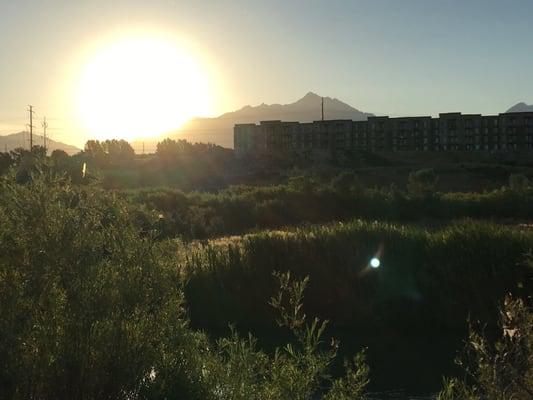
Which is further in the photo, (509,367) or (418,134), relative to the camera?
(418,134)

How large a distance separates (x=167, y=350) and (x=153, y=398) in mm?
559

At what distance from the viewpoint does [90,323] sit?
5219 millimetres

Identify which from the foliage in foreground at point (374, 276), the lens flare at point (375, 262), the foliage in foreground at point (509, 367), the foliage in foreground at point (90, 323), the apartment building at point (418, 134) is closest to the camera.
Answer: the foliage in foreground at point (509, 367)

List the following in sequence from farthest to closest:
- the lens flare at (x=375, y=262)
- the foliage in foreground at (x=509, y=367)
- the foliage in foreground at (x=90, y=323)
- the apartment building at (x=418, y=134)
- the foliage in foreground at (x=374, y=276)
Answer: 1. the apartment building at (x=418, y=134)
2. the lens flare at (x=375, y=262)
3. the foliage in foreground at (x=374, y=276)
4. the foliage in foreground at (x=90, y=323)
5. the foliage in foreground at (x=509, y=367)

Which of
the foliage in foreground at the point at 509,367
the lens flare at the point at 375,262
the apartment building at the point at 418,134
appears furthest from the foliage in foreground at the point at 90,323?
the apartment building at the point at 418,134

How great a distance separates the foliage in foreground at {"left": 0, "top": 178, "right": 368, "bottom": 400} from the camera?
16.5ft

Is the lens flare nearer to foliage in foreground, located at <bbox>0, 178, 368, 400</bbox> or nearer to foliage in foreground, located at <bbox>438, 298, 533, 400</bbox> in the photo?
foliage in foreground, located at <bbox>438, 298, 533, 400</bbox>

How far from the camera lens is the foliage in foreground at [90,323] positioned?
5.02 metres

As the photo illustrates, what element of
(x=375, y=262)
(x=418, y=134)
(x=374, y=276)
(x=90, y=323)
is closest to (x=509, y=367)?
(x=90, y=323)

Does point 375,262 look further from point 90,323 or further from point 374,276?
point 90,323

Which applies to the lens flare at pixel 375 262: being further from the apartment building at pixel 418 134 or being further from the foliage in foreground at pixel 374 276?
the apartment building at pixel 418 134

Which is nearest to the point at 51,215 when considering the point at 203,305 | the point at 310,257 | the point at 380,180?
the point at 203,305

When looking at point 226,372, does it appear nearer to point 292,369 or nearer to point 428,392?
point 292,369

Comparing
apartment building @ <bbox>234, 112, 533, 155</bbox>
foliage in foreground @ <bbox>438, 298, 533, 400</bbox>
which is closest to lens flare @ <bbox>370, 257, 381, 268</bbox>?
foliage in foreground @ <bbox>438, 298, 533, 400</bbox>
